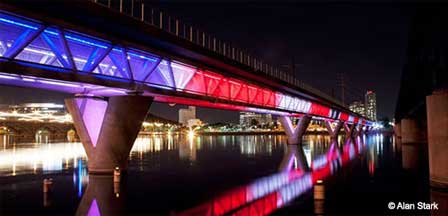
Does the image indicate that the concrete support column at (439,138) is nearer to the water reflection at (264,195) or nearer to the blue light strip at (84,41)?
the water reflection at (264,195)

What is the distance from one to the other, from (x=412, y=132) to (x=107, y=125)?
62.2m

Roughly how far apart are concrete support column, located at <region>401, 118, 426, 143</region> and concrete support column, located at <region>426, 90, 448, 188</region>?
56280 millimetres

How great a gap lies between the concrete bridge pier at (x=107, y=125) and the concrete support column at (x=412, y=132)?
59546mm

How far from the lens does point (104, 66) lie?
2430 cm

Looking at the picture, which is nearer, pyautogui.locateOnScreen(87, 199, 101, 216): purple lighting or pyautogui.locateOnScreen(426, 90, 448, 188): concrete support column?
pyautogui.locateOnScreen(87, 199, 101, 216): purple lighting

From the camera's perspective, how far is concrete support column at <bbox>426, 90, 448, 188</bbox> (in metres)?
19.1

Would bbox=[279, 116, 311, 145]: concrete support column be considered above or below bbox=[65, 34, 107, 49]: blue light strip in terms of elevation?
below

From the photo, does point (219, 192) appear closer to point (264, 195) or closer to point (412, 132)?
point (264, 195)

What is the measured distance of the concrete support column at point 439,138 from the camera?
1914 cm

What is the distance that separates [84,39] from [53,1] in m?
3.95

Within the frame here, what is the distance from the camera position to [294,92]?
5691 cm

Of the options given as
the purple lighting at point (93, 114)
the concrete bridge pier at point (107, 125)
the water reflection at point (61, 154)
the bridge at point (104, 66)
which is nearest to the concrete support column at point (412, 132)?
the water reflection at point (61, 154)

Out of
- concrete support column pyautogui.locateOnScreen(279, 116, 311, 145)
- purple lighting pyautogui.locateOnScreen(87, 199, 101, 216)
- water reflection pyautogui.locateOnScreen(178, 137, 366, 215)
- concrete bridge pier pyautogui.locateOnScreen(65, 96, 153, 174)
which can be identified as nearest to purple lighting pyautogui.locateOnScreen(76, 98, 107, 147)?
concrete bridge pier pyautogui.locateOnScreen(65, 96, 153, 174)

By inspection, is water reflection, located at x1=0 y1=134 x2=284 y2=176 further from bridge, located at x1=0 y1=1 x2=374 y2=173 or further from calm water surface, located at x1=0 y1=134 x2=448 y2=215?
bridge, located at x1=0 y1=1 x2=374 y2=173
